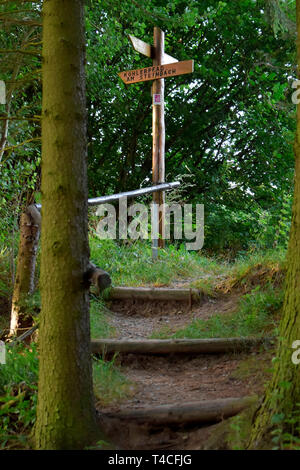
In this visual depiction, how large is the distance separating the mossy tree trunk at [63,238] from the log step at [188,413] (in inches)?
13.9

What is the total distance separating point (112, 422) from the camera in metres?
2.85

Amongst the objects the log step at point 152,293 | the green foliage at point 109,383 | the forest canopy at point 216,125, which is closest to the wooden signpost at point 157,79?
the log step at point 152,293

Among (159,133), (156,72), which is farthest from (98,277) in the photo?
(156,72)

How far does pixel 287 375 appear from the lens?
237 cm

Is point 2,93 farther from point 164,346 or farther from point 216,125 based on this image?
point 216,125

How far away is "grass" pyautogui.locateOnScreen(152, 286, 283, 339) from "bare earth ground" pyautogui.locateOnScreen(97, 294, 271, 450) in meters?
0.17

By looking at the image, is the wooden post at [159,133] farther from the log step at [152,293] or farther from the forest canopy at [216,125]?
the forest canopy at [216,125]

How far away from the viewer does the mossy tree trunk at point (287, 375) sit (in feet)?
7.58

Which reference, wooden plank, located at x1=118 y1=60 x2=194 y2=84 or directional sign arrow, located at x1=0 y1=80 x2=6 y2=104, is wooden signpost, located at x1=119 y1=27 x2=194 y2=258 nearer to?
wooden plank, located at x1=118 y1=60 x2=194 y2=84

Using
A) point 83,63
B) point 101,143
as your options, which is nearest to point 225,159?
point 101,143

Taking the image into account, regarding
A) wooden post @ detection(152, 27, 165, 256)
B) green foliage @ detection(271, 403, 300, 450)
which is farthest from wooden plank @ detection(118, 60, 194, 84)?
green foliage @ detection(271, 403, 300, 450)

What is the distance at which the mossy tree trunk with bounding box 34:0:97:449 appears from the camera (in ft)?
8.50

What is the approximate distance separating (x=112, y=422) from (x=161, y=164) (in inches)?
183

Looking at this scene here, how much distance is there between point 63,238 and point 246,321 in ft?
6.57
